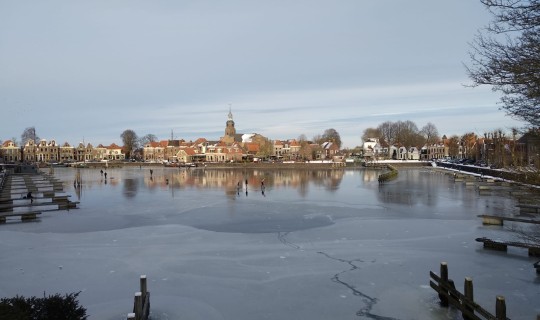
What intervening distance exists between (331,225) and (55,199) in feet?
65.2

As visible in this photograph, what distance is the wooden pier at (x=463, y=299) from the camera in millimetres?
7211

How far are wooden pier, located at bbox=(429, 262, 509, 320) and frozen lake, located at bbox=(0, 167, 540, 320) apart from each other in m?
0.28

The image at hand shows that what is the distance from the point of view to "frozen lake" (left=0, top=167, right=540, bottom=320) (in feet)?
30.7

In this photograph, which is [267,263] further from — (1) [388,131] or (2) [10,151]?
(2) [10,151]

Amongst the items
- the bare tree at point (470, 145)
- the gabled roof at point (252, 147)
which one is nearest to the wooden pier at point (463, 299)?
the bare tree at point (470, 145)

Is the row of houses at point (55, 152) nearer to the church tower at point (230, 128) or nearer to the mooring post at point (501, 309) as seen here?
the church tower at point (230, 128)

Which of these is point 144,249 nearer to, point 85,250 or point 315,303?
point 85,250

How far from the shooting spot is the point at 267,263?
12719 mm

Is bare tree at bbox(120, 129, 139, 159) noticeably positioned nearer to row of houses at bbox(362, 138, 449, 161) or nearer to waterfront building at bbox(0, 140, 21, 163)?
waterfront building at bbox(0, 140, 21, 163)

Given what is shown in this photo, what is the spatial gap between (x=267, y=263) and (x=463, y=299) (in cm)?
586

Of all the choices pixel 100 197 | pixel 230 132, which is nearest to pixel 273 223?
pixel 100 197

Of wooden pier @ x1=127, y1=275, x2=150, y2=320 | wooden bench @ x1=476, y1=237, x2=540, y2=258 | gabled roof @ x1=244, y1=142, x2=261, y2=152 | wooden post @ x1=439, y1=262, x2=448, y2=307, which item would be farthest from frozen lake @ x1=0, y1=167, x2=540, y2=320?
gabled roof @ x1=244, y1=142, x2=261, y2=152

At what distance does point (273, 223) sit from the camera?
20016mm

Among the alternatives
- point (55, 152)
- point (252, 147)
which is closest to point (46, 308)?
point (252, 147)
